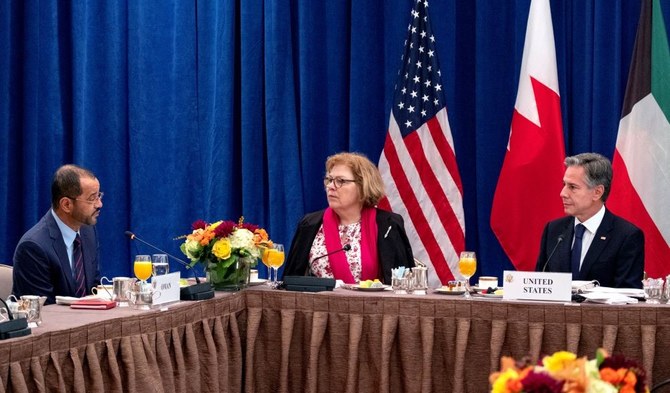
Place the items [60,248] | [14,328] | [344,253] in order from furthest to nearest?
[344,253]
[60,248]
[14,328]

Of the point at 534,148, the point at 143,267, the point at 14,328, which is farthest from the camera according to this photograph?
the point at 534,148

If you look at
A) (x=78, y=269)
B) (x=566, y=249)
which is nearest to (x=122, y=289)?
(x=78, y=269)

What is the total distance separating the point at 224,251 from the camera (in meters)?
4.39

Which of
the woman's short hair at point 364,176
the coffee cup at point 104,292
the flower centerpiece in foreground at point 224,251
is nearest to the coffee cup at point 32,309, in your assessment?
the coffee cup at point 104,292

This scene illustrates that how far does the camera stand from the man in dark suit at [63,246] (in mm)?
4289

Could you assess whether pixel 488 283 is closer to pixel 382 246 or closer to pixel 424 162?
pixel 382 246

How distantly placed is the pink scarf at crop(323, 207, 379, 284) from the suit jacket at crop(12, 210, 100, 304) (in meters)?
1.29

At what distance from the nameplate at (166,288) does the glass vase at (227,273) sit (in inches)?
17.9

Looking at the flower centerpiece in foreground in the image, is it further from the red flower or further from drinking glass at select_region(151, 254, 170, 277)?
drinking glass at select_region(151, 254, 170, 277)

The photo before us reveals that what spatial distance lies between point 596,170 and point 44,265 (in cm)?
259


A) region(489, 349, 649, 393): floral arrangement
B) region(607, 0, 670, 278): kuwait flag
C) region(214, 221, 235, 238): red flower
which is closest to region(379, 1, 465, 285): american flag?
region(607, 0, 670, 278): kuwait flag

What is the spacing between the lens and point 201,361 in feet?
13.3

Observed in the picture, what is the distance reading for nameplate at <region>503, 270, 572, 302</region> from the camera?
3949 millimetres

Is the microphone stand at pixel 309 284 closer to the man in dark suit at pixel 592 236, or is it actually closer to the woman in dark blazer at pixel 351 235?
the woman in dark blazer at pixel 351 235
